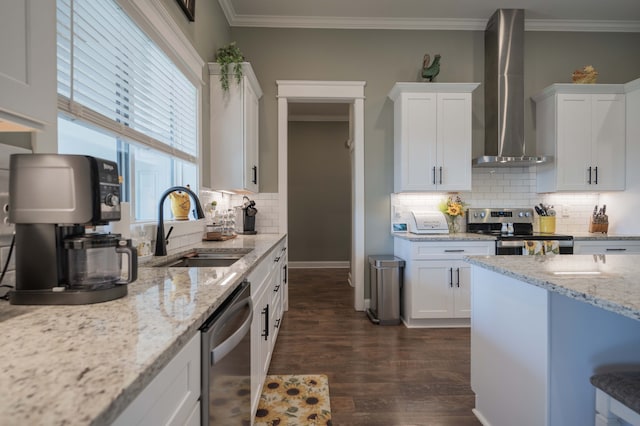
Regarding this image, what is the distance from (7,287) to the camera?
1003 millimetres

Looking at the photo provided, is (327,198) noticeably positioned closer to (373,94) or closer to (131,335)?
(373,94)

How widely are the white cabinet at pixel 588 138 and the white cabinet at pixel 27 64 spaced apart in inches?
171

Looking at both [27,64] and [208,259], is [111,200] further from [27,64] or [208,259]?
[208,259]

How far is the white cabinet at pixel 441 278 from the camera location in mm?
3285

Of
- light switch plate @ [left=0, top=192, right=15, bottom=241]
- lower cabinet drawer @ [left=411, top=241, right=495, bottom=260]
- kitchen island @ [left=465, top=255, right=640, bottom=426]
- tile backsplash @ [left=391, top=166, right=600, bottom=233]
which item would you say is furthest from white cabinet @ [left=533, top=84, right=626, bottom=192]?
light switch plate @ [left=0, top=192, right=15, bottom=241]

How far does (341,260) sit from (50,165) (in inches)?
235

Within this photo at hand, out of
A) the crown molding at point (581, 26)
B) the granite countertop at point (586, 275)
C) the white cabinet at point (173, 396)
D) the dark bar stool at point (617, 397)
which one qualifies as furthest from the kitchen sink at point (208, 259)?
the crown molding at point (581, 26)

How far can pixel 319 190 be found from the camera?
669cm

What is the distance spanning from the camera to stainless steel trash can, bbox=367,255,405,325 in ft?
11.1

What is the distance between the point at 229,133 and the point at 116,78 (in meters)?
1.50

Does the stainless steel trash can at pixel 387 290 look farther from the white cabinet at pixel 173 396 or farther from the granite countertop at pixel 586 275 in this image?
the white cabinet at pixel 173 396

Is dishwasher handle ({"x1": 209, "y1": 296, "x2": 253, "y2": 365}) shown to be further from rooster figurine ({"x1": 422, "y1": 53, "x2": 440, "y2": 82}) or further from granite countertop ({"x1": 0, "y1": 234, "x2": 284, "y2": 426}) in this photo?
rooster figurine ({"x1": 422, "y1": 53, "x2": 440, "y2": 82})

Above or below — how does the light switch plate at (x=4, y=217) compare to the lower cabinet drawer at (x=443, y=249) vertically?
above

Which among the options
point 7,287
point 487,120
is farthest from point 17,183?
point 487,120
